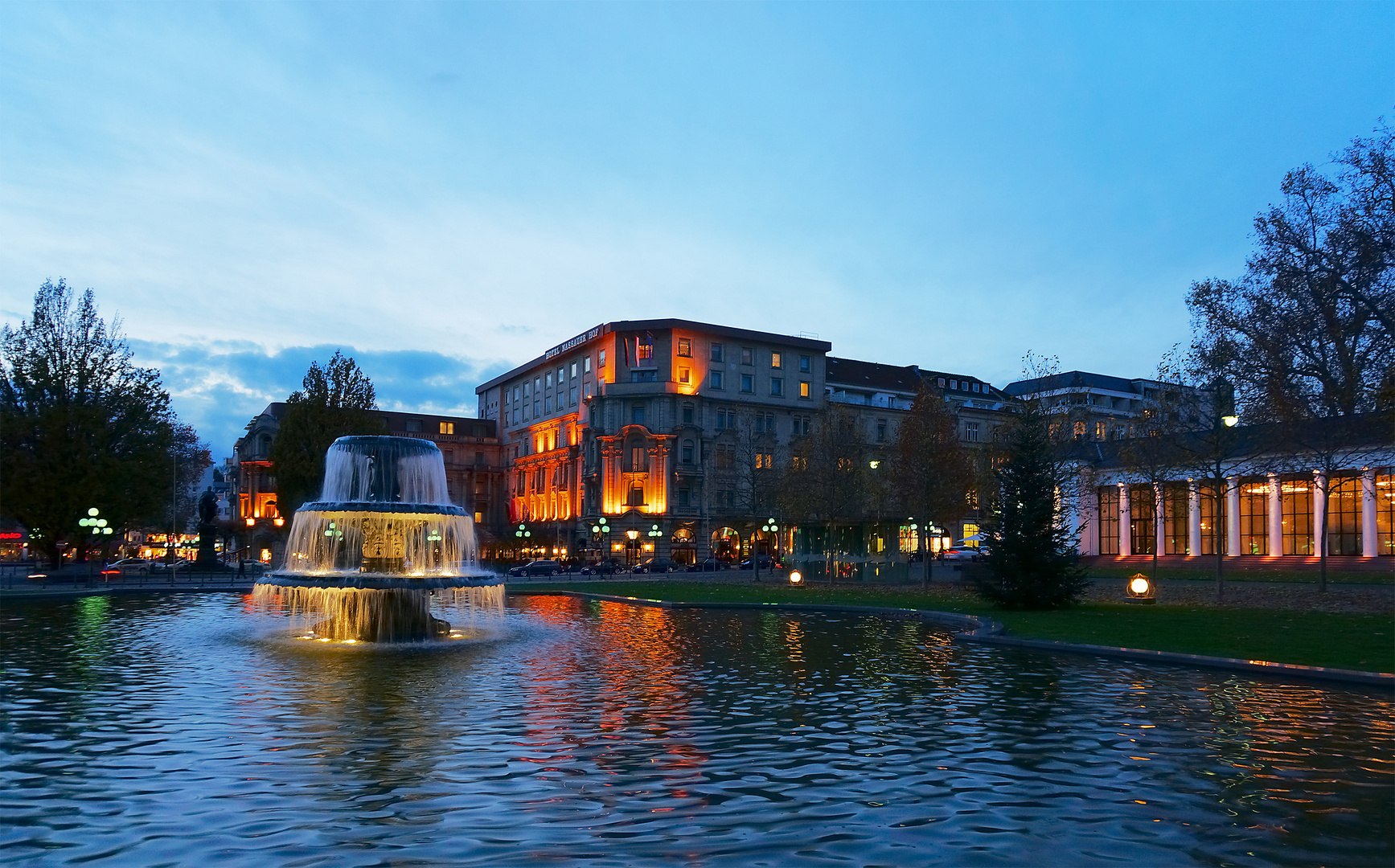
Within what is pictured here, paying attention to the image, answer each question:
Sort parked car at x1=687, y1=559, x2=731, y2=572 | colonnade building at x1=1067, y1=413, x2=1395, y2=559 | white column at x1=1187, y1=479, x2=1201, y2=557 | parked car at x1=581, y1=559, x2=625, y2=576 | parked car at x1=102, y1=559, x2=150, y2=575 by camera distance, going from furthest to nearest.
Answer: parked car at x1=687, y1=559, x2=731, y2=572 < parked car at x1=102, y1=559, x2=150, y2=575 < parked car at x1=581, y1=559, x2=625, y2=576 < white column at x1=1187, y1=479, x2=1201, y2=557 < colonnade building at x1=1067, y1=413, x2=1395, y2=559

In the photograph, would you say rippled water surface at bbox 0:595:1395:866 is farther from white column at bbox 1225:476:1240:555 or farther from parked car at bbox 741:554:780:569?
parked car at bbox 741:554:780:569

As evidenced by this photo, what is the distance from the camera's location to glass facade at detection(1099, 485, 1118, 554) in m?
69.1

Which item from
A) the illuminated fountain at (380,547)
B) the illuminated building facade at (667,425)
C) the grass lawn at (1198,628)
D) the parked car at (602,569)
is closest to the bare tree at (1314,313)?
the grass lawn at (1198,628)

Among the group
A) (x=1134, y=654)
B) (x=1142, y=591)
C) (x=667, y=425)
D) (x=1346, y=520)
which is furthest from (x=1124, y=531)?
(x=1134, y=654)

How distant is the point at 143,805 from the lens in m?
8.84

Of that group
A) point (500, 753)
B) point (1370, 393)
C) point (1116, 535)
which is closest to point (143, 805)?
point (500, 753)

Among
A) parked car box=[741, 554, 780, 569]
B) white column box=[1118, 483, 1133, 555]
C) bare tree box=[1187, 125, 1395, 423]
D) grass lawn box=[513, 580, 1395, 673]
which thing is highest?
bare tree box=[1187, 125, 1395, 423]

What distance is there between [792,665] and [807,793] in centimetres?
977

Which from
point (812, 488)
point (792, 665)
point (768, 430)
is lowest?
point (792, 665)

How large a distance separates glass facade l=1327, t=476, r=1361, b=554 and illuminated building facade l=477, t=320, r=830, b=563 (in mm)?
44260

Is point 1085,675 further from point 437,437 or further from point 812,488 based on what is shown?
point 437,437

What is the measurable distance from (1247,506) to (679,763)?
204 feet

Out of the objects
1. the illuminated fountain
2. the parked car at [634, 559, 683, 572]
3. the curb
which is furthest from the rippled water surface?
the parked car at [634, 559, 683, 572]

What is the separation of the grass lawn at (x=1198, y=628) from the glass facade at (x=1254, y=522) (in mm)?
30291
